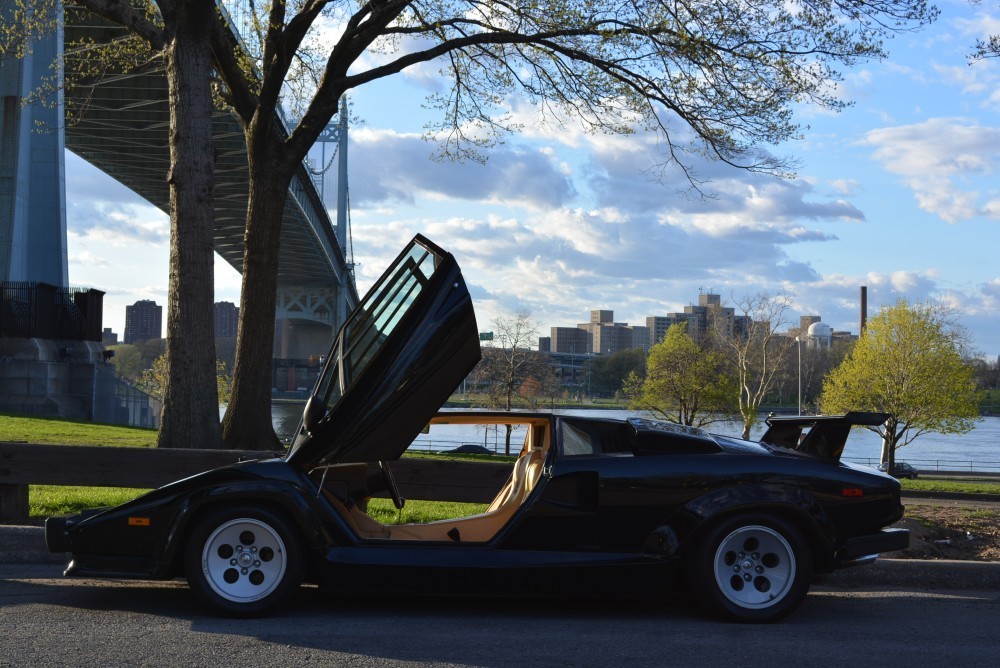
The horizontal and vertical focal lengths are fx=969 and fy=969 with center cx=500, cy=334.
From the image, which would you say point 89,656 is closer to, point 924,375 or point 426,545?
point 426,545

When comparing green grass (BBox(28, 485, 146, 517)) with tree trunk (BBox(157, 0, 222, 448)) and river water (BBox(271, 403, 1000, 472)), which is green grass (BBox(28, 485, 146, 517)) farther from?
river water (BBox(271, 403, 1000, 472))

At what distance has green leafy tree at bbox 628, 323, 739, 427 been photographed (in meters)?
50.6

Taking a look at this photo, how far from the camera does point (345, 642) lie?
436 cm

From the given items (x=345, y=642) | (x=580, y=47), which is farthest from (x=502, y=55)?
(x=345, y=642)

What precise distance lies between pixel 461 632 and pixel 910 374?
1612 inches

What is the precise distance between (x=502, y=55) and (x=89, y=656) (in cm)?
1154

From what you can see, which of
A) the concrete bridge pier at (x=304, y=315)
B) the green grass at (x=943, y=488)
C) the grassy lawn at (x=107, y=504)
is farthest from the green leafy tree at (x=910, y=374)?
the grassy lawn at (x=107, y=504)

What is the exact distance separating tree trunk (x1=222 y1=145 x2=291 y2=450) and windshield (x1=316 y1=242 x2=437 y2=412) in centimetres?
724

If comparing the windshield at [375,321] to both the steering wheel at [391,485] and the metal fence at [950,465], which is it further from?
the metal fence at [950,465]

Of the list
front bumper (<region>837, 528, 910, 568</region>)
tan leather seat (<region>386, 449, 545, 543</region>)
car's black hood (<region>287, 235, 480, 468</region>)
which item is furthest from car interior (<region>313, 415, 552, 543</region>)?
front bumper (<region>837, 528, 910, 568</region>)

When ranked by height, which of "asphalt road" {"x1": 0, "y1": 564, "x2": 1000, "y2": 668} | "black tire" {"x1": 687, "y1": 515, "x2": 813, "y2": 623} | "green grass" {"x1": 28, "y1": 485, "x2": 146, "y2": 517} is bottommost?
"asphalt road" {"x1": 0, "y1": 564, "x2": 1000, "y2": 668}

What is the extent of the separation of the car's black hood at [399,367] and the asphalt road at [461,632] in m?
0.88

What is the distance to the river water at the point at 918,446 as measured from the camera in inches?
1770

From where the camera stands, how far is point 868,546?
507cm
